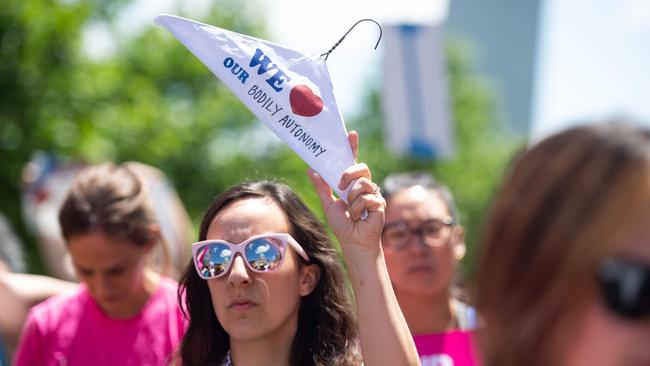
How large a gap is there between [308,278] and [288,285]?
0.40 ft

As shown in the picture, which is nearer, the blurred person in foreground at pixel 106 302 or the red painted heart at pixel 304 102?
the red painted heart at pixel 304 102

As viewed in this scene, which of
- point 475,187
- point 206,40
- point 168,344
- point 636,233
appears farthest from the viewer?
point 475,187

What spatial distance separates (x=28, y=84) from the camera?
14.5 m

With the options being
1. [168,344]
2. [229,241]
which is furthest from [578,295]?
[168,344]

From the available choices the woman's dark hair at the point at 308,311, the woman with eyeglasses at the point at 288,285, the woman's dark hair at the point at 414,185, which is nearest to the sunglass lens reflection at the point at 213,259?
the woman with eyeglasses at the point at 288,285

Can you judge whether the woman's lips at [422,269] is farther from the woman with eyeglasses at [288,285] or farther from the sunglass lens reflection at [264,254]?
the sunglass lens reflection at [264,254]

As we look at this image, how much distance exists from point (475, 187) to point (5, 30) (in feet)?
79.6

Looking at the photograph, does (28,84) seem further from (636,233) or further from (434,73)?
(636,233)

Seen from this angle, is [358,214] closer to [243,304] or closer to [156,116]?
[243,304]

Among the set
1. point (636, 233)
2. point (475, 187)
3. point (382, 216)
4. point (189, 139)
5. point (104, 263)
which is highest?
point (636, 233)

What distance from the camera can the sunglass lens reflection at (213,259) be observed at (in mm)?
2654

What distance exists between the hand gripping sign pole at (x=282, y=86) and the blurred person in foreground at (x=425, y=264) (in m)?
1.41

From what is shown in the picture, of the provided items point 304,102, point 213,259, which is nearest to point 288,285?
point 213,259

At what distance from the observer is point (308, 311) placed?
286 cm
